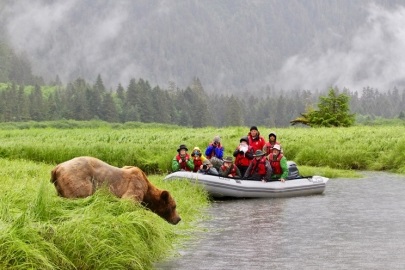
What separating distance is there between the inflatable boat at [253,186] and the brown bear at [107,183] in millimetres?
7113

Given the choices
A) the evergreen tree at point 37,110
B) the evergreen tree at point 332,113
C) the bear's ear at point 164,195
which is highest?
the evergreen tree at point 37,110

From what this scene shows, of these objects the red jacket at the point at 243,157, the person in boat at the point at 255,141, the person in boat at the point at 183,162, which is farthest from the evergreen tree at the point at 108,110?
the person in boat at the point at 183,162

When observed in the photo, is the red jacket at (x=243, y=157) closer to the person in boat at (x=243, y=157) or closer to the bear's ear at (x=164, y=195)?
the person in boat at (x=243, y=157)

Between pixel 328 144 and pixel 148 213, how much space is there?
19632mm

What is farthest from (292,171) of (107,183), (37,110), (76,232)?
(37,110)

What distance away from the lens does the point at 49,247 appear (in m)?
7.17

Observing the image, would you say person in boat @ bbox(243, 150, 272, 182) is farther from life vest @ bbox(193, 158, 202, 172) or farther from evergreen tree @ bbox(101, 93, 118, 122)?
evergreen tree @ bbox(101, 93, 118, 122)

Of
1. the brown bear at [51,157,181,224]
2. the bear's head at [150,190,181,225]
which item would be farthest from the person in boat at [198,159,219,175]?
the brown bear at [51,157,181,224]

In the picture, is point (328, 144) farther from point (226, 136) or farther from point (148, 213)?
point (148, 213)

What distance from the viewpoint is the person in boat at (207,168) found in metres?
18.3

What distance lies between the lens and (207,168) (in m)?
18.9

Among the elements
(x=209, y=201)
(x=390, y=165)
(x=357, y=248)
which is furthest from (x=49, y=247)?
(x=390, y=165)

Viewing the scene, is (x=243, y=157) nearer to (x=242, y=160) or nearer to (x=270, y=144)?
(x=242, y=160)

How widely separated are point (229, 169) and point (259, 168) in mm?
886
